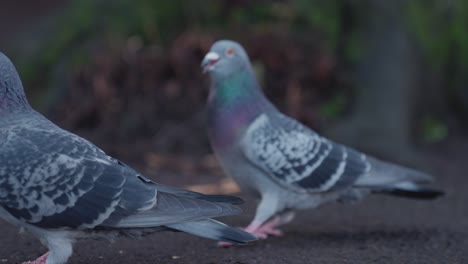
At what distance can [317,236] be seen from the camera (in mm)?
5539

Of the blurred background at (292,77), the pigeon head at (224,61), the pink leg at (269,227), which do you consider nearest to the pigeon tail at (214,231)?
the pink leg at (269,227)

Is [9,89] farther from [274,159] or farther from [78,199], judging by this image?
[274,159]

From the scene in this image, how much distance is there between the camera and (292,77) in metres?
9.63

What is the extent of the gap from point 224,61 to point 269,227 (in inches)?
49.8

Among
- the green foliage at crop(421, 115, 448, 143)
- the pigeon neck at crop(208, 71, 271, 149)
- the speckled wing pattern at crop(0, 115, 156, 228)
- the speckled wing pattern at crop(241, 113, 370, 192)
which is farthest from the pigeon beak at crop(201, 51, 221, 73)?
the green foliage at crop(421, 115, 448, 143)

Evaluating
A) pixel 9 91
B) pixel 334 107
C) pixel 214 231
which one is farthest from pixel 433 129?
pixel 9 91

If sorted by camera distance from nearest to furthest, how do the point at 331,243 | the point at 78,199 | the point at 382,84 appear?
the point at 78,199 < the point at 331,243 < the point at 382,84

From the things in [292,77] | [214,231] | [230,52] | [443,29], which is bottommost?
[214,231]

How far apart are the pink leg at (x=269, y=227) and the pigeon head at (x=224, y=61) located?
3.68 feet

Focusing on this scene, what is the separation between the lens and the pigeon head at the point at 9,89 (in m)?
4.48

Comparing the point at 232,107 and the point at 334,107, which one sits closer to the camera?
the point at 232,107

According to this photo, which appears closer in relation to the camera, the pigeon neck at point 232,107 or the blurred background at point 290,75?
the pigeon neck at point 232,107

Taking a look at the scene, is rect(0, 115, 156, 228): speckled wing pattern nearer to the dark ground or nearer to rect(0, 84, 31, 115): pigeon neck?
rect(0, 84, 31, 115): pigeon neck

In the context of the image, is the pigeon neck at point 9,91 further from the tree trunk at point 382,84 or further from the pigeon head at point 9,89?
the tree trunk at point 382,84
